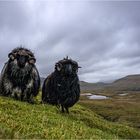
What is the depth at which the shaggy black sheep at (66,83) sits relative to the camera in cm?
2744

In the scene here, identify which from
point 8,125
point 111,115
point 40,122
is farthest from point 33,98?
point 111,115

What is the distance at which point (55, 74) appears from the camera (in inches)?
1147

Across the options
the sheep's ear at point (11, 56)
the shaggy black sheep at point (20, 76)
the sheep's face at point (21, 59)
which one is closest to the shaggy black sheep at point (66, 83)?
the shaggy black sheep at point (20, 76)

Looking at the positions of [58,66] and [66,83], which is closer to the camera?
[58,66]

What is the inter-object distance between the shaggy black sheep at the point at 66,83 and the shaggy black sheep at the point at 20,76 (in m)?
1.72

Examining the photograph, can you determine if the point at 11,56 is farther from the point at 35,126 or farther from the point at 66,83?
the point at 35,126

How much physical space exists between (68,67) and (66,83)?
4.45 feet

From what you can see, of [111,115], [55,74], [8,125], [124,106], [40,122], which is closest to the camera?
[8,125]

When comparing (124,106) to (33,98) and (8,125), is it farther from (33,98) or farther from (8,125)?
(8,125)

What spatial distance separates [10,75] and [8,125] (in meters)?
12.8

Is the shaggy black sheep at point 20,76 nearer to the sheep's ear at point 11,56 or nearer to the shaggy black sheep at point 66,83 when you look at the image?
the sheep's ear at point 11,56

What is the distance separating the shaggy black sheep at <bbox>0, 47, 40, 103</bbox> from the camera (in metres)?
27.0

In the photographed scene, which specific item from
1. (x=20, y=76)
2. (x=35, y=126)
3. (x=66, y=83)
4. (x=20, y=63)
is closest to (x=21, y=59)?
(x=20, y=63)

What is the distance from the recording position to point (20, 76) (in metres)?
27.0
